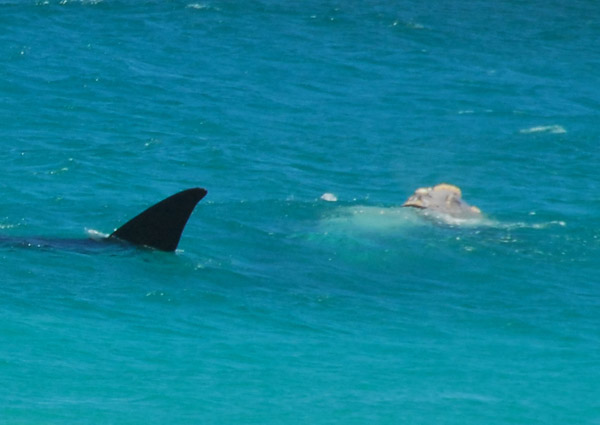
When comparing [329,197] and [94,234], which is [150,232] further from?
[329,197]

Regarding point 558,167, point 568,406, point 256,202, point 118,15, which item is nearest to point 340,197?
point 256,202

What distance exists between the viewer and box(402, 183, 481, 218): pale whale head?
1978cm

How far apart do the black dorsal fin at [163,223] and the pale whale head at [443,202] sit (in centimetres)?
517

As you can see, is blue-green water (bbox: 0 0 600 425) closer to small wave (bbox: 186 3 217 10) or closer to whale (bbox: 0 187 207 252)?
whale (bbox: 0 187 207 252)

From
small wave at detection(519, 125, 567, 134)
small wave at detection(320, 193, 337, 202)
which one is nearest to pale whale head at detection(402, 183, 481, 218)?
small wave at detection(320, 193, 337, 202)

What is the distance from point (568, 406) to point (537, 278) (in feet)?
15.6

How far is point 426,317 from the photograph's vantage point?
14.8 metres

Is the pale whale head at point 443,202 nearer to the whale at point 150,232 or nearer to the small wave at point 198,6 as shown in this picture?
the whale at point 150,232

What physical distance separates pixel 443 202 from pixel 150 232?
5728 millimetres

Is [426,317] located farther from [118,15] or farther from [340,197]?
[118,15]

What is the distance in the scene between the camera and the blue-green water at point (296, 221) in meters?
12.3

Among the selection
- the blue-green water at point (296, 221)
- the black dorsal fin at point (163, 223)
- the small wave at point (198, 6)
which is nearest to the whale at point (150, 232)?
the black dorsal fin at point (163, 223)

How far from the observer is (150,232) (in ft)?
53.2

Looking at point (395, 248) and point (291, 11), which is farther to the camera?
point (291, 11)
